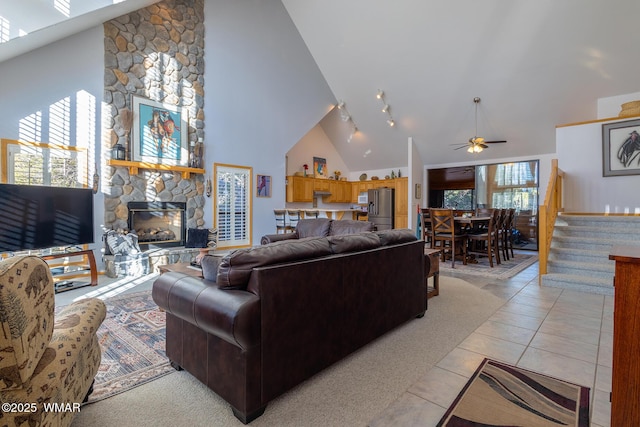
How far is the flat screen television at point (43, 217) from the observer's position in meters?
3.59

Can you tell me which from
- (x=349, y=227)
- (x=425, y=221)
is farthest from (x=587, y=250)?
(x=349, y=227)

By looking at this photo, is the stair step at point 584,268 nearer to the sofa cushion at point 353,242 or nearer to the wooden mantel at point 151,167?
the sofa cushion at point 353,242

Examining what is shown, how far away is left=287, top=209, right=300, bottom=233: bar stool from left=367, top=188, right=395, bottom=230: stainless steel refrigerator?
2961mm

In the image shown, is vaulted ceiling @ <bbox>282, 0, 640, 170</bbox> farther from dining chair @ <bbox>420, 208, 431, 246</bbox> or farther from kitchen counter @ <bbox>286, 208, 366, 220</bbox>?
dining chair @ <bbox>420, 208, 431, 246</bbox>

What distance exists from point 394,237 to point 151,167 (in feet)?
15.2

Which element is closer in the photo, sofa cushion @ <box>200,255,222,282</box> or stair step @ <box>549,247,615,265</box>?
sofa cushion @ <box>200,255,222,282</box>

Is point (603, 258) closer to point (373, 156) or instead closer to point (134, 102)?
point (373, 156)

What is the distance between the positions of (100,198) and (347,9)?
5.71 meters

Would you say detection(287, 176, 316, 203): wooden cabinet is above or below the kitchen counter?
above

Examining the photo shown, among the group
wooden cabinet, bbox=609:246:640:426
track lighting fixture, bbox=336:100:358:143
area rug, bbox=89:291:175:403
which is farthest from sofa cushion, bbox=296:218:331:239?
track lighting fixture, bbox=336:100:358:143

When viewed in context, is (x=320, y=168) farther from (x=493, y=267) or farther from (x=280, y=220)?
(x=493, y=267)

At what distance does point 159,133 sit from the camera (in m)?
5.62

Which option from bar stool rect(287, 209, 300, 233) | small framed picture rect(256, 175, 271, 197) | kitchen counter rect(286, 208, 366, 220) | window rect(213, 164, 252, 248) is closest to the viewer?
window rect(213, 164, 252, 248)

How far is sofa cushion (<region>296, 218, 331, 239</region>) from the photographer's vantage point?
5.05 metres
